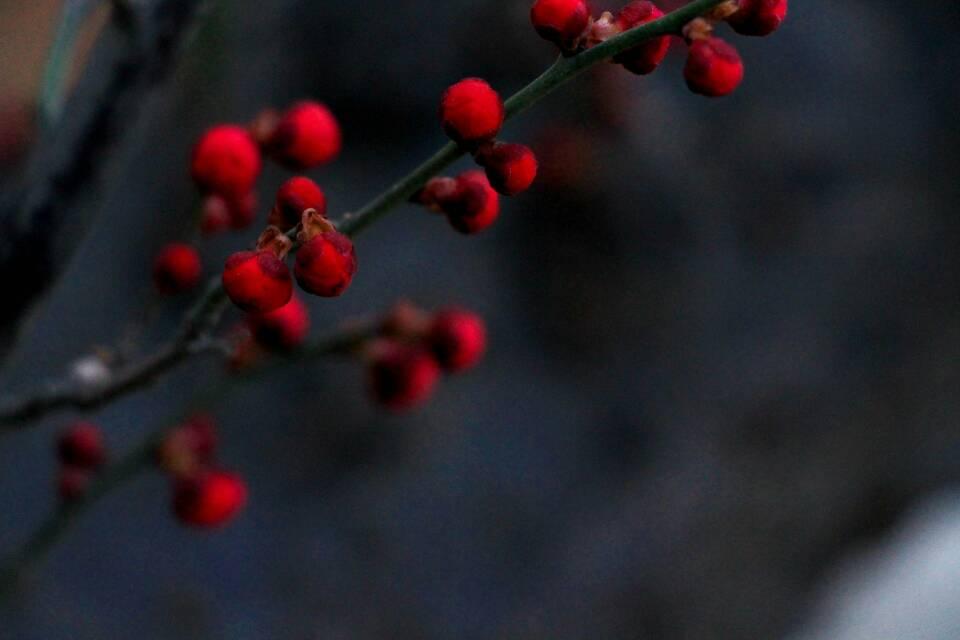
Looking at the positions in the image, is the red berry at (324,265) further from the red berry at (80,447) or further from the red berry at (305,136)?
the red berry at (80,447)

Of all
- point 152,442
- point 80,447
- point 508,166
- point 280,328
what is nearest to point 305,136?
point 280,328

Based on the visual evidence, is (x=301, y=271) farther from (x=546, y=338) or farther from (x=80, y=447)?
(x=546, y=338)

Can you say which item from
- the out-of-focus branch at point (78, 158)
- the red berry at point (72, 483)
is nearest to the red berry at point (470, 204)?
the out-of-focus branch at point (78, 158)

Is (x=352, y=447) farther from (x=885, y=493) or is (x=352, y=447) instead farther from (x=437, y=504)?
(x=885, y=493)

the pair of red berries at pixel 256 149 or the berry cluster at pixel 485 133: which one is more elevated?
Result: the pair of red berries at pixel 256 149

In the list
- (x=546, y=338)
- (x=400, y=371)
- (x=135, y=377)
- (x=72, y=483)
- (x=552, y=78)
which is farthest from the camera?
(x=546, y=338)

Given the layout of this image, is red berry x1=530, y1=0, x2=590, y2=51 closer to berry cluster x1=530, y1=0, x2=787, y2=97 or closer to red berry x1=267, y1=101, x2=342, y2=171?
berry cluster x1=530, y1=0, x2=787, y2=97
